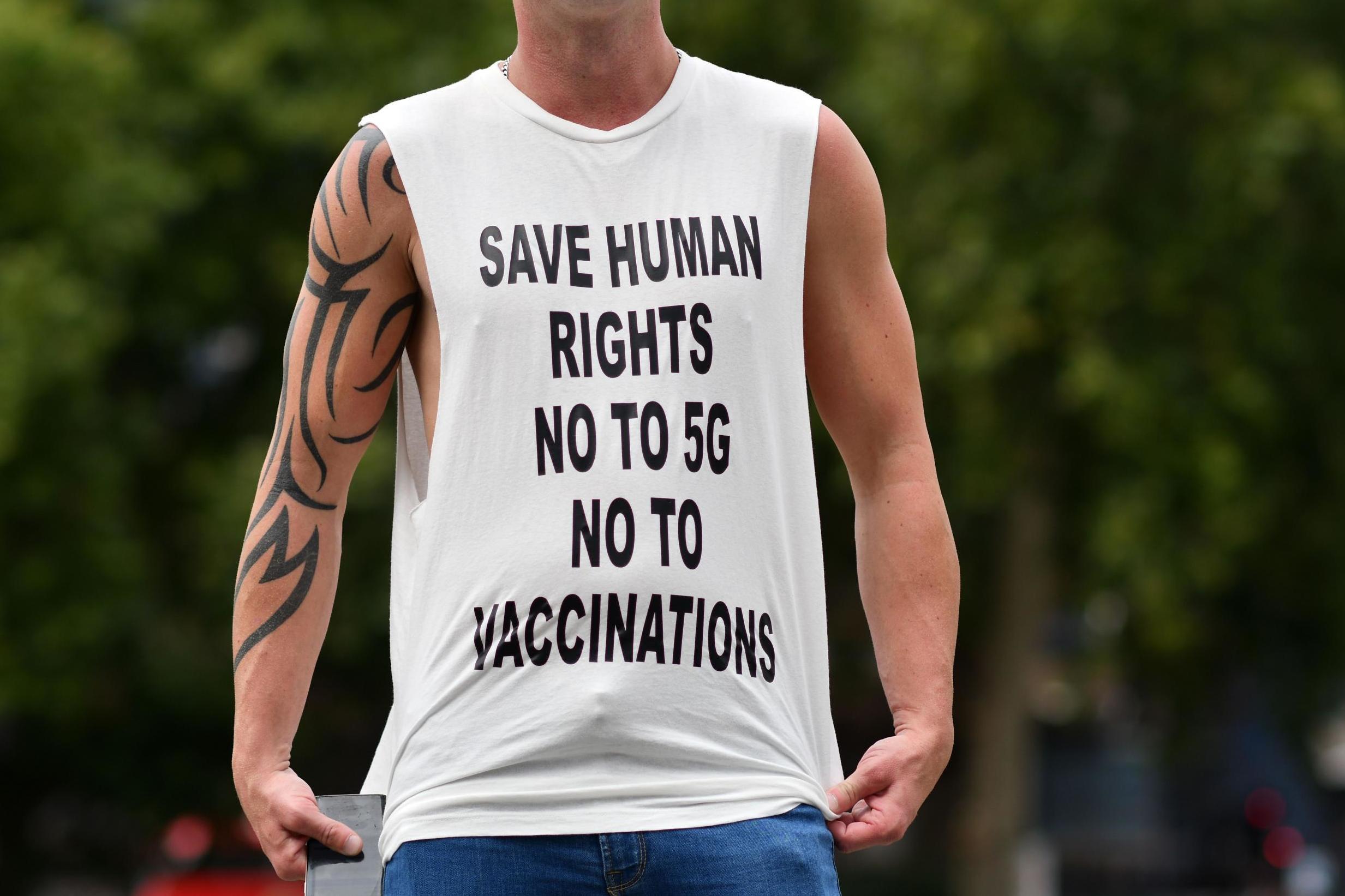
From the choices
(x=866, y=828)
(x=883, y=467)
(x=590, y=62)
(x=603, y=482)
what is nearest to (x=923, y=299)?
(x=883, y=467)

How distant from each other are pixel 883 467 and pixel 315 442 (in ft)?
2.32

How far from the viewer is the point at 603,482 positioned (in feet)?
6.75

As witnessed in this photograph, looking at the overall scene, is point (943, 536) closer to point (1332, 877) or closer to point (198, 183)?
point (198, 183)

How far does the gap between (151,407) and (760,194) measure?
14.2 metres

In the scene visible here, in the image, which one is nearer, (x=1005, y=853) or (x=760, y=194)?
(x=760, y=194)

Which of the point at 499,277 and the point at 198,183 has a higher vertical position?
the point at 198,183

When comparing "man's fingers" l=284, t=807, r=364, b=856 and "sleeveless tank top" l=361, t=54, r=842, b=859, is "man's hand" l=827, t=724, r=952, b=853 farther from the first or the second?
"man's fingers" l=284, t=807, r=364, b=856

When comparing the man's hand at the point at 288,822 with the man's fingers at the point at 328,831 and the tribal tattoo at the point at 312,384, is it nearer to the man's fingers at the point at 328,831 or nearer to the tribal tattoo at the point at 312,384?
the man's fingers at the point at 328,831

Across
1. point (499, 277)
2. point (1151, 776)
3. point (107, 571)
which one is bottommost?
point (1151, 776)

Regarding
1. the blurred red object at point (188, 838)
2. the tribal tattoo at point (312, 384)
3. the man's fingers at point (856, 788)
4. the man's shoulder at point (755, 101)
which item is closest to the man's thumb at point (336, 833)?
the tribal tattoo at point (312, 384)

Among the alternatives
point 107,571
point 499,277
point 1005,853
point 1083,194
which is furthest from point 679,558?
point 1005,853

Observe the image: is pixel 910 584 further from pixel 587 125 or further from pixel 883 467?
pixel 587 125

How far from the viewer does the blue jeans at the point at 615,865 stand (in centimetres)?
200

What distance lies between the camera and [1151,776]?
2712 centimetres
